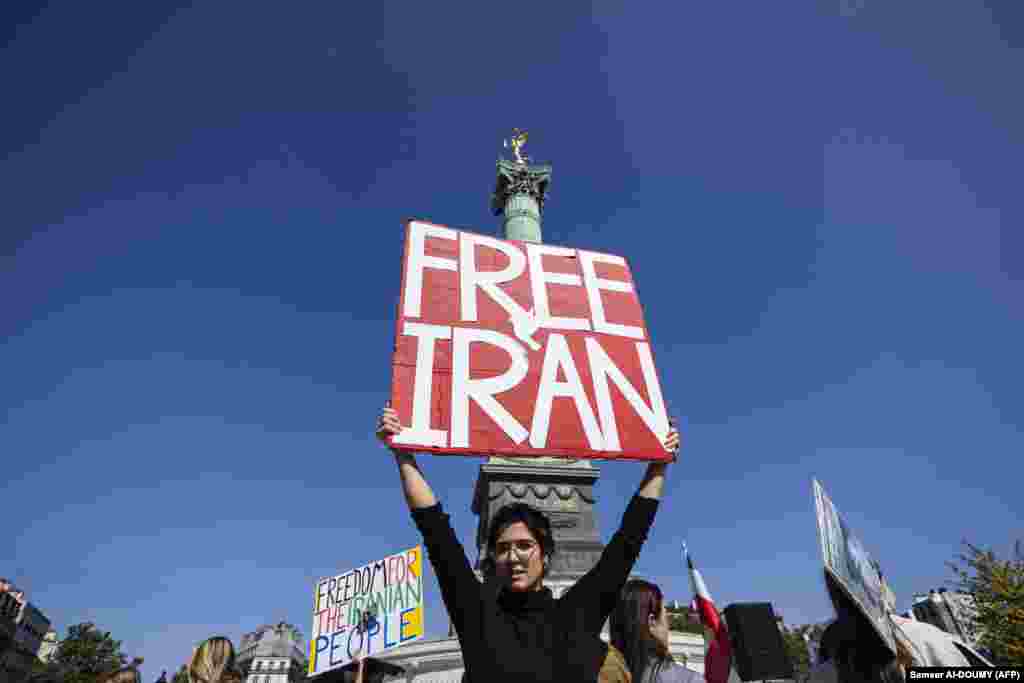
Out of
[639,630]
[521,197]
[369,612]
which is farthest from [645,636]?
[521,197]

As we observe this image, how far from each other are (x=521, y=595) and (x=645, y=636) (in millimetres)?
1164

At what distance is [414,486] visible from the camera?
2746 millimetres

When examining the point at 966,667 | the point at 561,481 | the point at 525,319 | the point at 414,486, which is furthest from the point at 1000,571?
the point at 414,486

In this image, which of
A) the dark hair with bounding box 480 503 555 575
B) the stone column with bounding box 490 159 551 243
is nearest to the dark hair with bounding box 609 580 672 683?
the dark hair with bounding box 480 503 555 575

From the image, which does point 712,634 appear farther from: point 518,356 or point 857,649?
point 518,356

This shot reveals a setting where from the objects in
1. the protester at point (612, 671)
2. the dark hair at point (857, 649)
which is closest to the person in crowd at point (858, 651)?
the dark hair at point (857, 649)

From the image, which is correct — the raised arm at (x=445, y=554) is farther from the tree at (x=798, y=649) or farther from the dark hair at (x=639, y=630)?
the tree at (x=798, y=649)

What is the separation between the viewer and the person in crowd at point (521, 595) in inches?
87.7

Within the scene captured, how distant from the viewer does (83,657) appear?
40438 mm

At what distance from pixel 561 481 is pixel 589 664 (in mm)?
25619

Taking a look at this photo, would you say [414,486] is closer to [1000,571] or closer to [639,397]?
[639,397]

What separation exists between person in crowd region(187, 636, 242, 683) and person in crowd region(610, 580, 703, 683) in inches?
163

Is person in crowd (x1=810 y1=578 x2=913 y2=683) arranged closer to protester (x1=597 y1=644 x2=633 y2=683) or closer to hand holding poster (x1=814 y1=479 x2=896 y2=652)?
hand holding poster (x1=814 y1=479 x2=896 y2=652)

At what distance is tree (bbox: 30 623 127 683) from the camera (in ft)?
126
